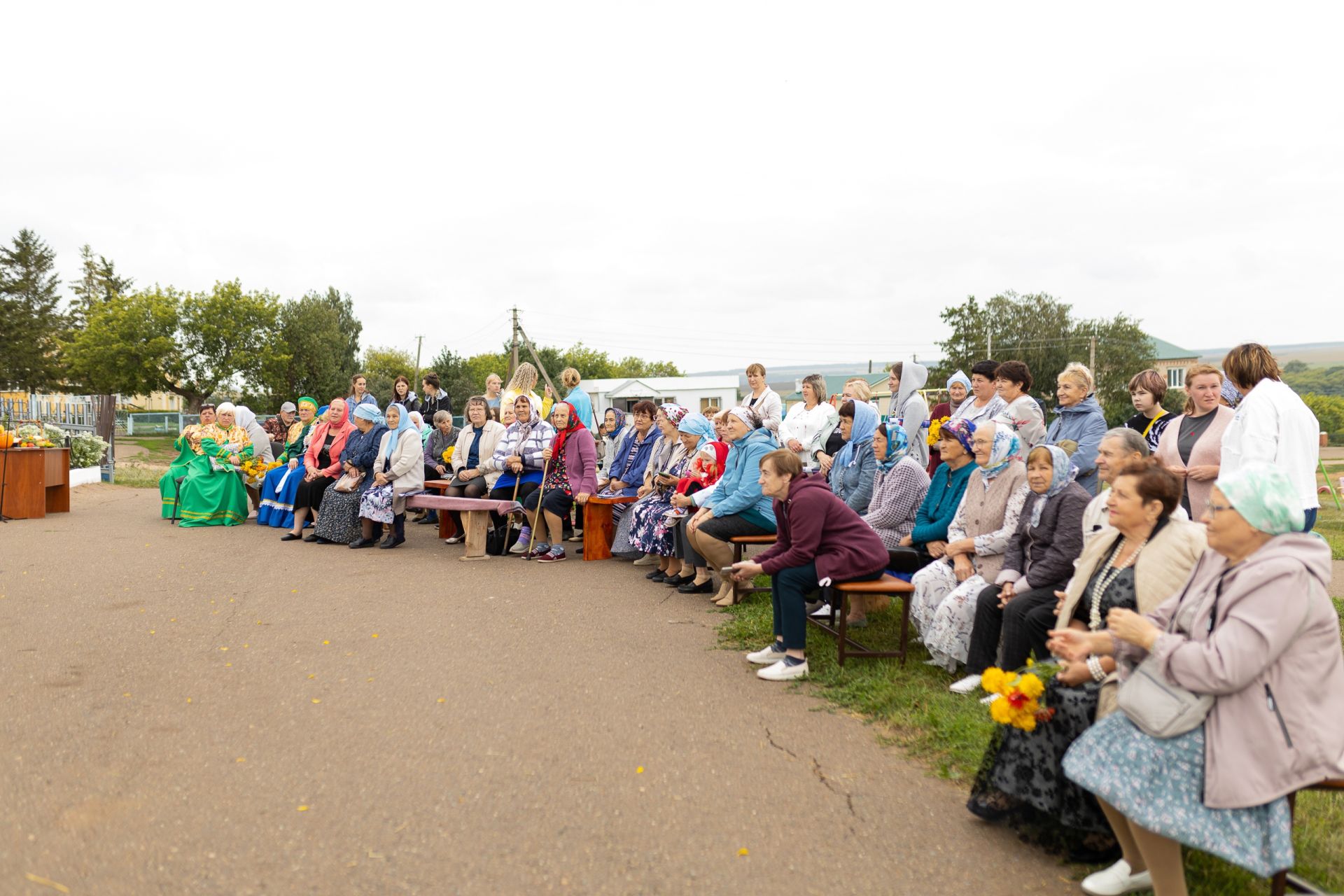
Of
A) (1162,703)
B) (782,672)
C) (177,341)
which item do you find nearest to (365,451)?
(782,672)

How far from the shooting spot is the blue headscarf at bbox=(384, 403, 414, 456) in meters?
11.8

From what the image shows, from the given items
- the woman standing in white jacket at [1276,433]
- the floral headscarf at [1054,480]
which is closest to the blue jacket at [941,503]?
the floral headscarf at [1054,480]

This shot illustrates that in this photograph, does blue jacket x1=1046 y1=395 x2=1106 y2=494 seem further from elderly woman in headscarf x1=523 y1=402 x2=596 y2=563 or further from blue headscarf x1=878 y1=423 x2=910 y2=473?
elderly woman in headscarf x1=523 y1=402 x2=596 y2=563

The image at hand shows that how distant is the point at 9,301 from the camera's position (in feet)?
215

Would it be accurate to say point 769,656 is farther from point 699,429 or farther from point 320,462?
point 320,462

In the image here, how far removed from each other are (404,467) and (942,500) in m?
6.83

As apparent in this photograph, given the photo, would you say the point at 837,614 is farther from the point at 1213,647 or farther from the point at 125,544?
the point at 125,544

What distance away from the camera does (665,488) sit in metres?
9.81

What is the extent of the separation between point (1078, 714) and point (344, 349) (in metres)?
65.5

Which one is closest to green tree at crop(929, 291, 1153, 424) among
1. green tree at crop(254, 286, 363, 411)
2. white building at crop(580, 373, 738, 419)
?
white building at crop(580, 373, 738, 419)

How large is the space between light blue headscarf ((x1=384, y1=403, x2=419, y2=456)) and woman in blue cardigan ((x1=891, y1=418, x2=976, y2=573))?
6731 millimetres

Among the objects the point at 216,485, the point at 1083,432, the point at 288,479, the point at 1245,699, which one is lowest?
the point at 216,485

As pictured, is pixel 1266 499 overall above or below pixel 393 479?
above

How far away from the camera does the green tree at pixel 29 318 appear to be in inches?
2484
